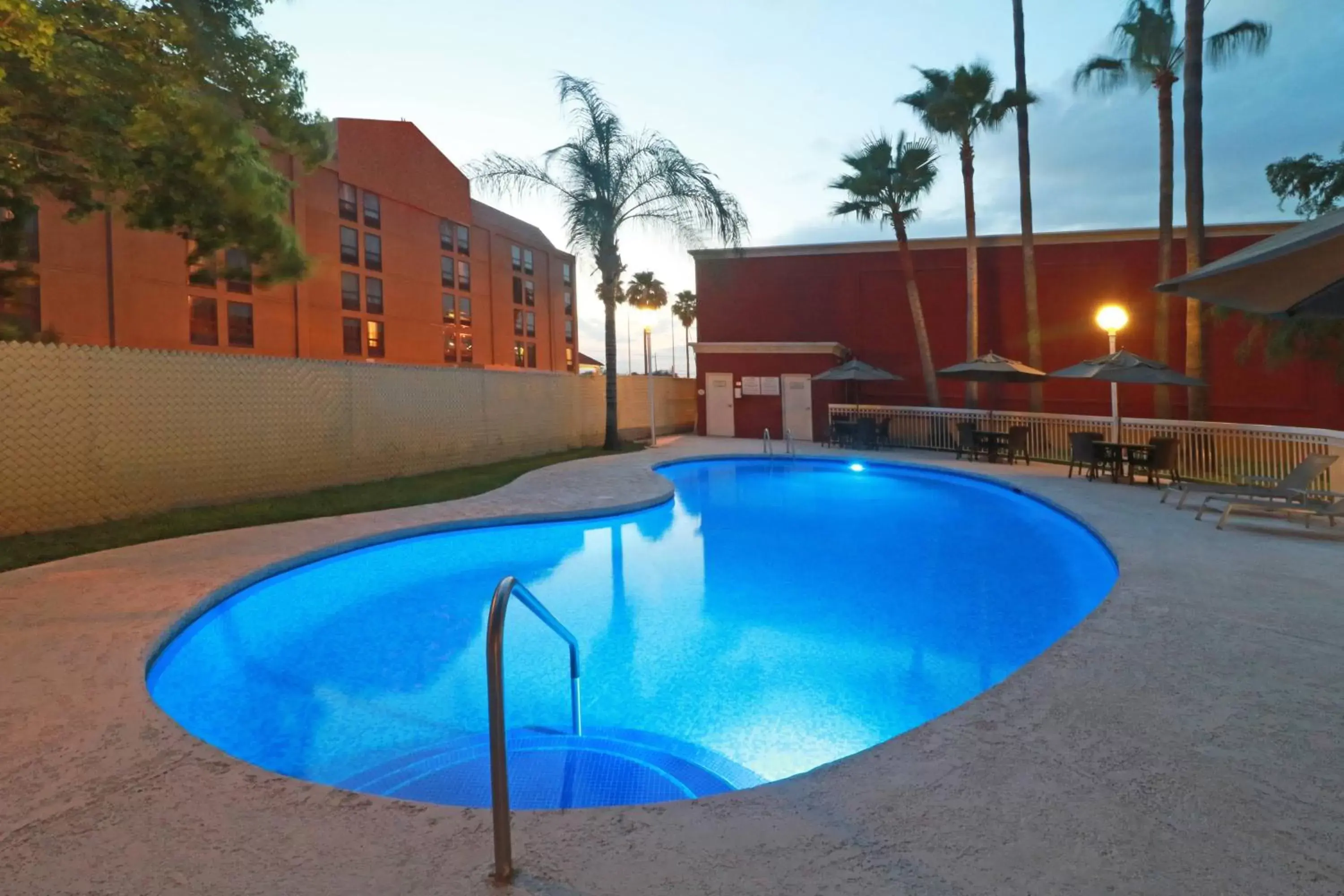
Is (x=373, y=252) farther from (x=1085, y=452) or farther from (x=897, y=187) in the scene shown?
(x=1085, y=452)

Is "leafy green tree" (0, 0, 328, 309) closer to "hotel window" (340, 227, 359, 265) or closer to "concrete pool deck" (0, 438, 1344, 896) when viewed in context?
"concrete pool deck" (0, 438, 1344, 896)

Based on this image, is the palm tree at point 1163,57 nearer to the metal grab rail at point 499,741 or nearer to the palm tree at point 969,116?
the palm tree at point 969,116

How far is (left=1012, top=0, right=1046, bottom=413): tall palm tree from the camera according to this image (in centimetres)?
1761

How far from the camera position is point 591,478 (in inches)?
502

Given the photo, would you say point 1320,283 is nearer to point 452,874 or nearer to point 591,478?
point 452,874

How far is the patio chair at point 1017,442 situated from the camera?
14227 millimetres

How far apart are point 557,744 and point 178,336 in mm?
26632

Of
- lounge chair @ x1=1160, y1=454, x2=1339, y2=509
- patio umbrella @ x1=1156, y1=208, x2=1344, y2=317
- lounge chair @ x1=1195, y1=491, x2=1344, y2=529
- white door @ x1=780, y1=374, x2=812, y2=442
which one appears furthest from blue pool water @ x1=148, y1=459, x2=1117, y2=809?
A: white door @ x1=780, y1=374, x2=812, y2=442

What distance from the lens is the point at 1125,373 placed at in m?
11.0

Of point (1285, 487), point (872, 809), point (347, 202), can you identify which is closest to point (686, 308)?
point (347, 202)

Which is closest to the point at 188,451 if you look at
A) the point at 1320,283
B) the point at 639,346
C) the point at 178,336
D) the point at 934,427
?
the point at 1320,283

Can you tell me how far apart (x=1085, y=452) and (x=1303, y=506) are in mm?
4395

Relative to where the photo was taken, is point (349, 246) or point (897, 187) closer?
point (897, 187)

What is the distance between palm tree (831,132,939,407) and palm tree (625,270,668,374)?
36434 mm
